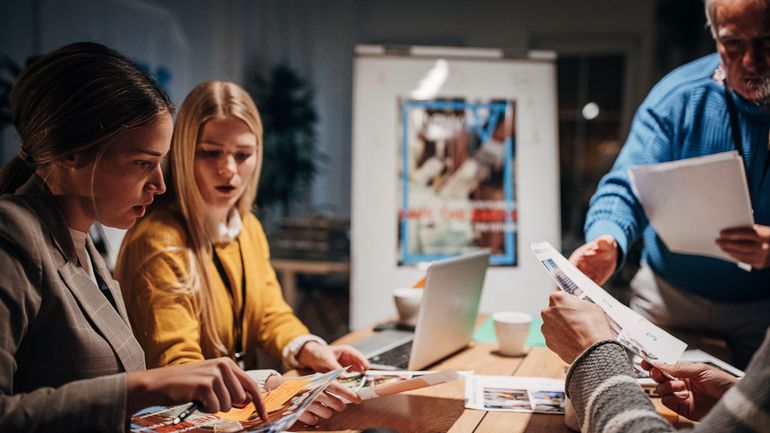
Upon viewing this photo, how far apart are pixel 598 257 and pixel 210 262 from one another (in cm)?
97

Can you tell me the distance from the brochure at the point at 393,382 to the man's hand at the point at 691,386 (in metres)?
0.37

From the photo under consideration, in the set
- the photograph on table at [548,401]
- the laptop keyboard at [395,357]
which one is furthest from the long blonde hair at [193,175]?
the photograph on table at [548,401]

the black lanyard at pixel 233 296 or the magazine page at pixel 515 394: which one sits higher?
the black lanyard at pixel 233 296

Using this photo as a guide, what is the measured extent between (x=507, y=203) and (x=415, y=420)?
201 cm

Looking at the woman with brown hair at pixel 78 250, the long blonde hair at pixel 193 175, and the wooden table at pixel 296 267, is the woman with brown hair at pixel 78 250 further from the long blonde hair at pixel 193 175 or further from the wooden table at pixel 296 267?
the wooden table at pixel 296 267

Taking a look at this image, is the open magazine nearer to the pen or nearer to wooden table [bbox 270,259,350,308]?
the pen

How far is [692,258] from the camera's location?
1763 millimetres

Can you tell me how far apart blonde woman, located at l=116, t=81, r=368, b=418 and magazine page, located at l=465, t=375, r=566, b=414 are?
253 mm

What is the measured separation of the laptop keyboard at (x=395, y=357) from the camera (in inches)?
58.3

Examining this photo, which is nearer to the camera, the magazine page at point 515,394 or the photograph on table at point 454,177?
the magazine page at point 515,394

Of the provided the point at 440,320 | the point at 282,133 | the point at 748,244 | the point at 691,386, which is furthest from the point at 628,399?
the point at 282,133

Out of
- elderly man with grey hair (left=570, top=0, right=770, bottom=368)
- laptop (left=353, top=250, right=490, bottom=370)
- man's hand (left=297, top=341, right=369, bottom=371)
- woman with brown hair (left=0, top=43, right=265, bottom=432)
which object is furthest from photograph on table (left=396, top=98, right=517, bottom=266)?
woman with brown hair (left=0, top=43, right=265, bottom=432)

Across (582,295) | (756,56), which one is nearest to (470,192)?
(756,56)

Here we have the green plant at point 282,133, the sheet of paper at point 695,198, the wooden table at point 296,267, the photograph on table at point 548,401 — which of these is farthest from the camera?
the green plant at point 282,133
